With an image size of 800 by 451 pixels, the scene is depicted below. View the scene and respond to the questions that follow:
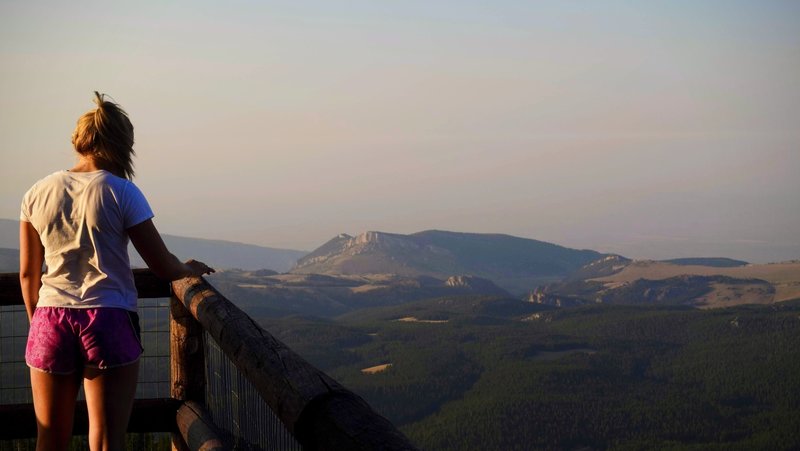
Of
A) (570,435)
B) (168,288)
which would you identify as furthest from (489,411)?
(168,288)

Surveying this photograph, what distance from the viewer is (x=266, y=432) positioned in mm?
5152

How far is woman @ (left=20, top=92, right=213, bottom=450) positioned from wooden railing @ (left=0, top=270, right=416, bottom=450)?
0.58 m

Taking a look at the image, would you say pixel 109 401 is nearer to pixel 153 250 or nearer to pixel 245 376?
pixel 153 250

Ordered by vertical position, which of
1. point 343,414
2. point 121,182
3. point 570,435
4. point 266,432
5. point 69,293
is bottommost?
point 570,435

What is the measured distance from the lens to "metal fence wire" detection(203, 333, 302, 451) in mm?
4977

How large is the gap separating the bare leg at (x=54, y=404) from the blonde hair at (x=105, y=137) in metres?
1.15

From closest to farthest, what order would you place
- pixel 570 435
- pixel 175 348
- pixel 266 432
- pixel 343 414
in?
pixel 343 414, pixel 266 432, pixel 175 348, pixel 570 435

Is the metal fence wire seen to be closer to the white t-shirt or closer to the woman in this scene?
the woman

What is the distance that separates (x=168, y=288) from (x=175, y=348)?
51 centimetres

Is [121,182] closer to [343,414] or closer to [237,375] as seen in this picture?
[237,375]

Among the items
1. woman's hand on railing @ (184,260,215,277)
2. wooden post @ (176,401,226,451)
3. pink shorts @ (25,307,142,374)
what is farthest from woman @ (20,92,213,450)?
wooden post @ (176,401,226,451)

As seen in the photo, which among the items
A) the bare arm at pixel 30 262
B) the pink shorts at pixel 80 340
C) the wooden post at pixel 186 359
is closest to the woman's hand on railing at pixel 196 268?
the pink shorts at pixel 80 340

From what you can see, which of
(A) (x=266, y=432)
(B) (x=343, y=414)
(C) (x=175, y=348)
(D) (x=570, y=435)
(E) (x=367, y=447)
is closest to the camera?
(E) (x=367, y=447)

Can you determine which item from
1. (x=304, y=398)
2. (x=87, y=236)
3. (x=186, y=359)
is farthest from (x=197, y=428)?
(x=304, y=398)
